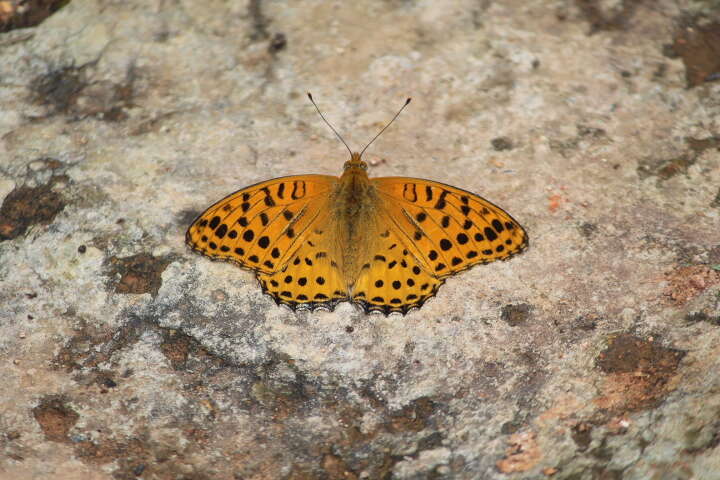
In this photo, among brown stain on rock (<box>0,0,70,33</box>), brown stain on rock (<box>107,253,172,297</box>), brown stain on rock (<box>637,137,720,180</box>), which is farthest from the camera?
brown stain on rock (<box>0,0,70,33</box>)

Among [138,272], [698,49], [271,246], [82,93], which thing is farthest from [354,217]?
[698,49]

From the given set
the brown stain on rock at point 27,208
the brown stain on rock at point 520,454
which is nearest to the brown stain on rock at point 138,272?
the brown stain on rock at point 27,208

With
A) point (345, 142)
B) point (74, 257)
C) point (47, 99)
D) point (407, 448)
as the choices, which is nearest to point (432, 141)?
point (345, 142)

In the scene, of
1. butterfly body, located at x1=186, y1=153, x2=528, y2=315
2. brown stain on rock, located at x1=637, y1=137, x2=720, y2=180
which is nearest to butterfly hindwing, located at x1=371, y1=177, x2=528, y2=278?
butterfly body, located at x1=186, y1=153, x2=528, y2=315

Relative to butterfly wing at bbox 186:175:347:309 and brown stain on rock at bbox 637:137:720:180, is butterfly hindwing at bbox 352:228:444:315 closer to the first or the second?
butterfly wing at bbox 186:175:347:309

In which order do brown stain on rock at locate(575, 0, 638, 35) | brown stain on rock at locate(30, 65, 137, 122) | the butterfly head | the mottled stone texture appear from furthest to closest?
brown stain on rock at locate(575, 0, 638, 35)
brown stain on rock at locate(30, 65, 137, 122)
the butterfly head
the mottled stone texture

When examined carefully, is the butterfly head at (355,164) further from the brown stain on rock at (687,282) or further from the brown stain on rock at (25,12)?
the brown stain on rock at (25,12)

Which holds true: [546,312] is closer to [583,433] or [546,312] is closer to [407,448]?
[583,433]
